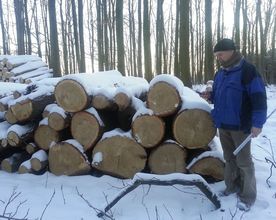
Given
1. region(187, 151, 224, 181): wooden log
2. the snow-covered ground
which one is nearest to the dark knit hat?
region(187, 151, 224, 181): wooden log

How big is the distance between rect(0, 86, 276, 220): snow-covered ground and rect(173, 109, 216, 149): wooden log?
57 cm

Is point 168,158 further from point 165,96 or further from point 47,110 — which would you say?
point 47,110

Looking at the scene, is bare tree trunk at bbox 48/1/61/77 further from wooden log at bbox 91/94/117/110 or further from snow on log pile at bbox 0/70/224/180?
wooden log at bbox 91/94/117/110

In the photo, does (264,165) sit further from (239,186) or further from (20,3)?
(20,3)

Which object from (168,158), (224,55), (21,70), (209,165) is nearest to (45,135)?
(168,158)

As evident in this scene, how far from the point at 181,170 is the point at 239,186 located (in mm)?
784

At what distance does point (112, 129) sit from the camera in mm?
5527

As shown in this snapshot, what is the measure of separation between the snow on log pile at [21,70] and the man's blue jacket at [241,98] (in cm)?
1066

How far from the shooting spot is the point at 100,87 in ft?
17.8

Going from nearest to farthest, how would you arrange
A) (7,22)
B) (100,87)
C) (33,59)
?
(100,87) < (33,59) < (7,22)

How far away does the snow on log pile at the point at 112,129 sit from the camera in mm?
4836

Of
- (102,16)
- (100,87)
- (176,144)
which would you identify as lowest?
(176,144)

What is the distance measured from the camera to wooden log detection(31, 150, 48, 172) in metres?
5.46

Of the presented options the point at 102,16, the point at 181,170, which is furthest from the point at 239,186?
the point at 102,16
